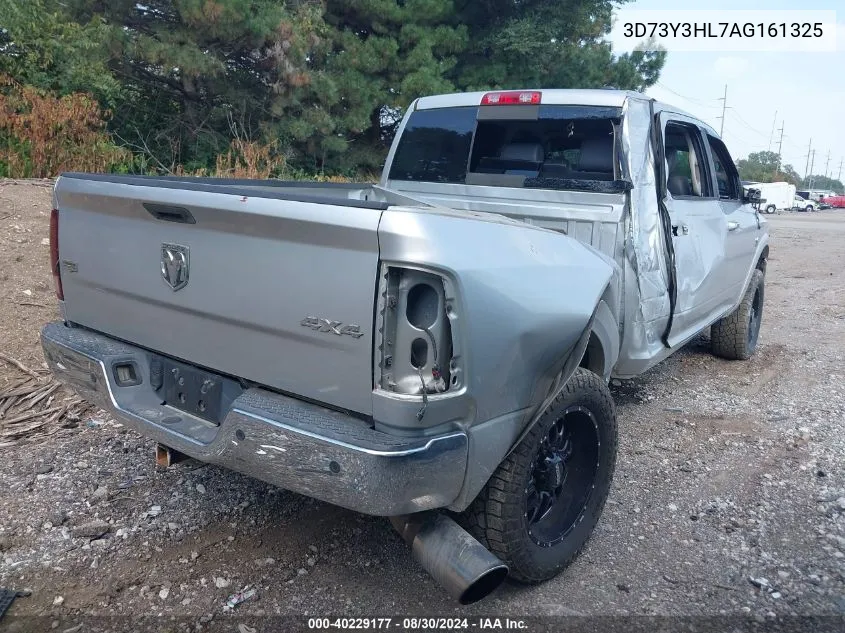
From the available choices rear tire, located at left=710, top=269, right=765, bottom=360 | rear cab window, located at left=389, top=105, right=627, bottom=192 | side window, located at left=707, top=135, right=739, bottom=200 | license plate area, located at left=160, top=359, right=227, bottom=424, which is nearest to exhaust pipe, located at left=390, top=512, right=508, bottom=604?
license plate area, located at left=160, top=359, right=227, bottom=424

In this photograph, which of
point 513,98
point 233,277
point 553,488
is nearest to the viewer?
point 233,277

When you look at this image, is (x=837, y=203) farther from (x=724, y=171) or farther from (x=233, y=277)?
(x=233, y=277)

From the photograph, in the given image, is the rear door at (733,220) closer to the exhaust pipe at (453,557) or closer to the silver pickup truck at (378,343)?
the silver pickup truck at (378,343)

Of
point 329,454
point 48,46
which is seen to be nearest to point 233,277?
point 329,454

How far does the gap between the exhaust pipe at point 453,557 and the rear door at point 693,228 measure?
259cm

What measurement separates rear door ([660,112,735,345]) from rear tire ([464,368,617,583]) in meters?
1.61

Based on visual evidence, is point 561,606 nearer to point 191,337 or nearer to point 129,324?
point 191,337

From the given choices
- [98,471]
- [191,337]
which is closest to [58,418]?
[98,471]

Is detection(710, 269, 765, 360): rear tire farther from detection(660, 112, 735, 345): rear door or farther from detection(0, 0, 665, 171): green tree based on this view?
detection(0, 0, 665, 171): green tree

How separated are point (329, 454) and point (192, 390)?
0.89m

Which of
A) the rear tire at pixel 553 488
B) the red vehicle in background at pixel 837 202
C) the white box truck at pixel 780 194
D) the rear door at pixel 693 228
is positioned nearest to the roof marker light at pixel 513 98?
the rear door at pixel 693 228

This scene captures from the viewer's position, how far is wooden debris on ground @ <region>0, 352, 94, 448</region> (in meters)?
4.41

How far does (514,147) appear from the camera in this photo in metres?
4.57

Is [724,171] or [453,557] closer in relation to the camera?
[453,557]
